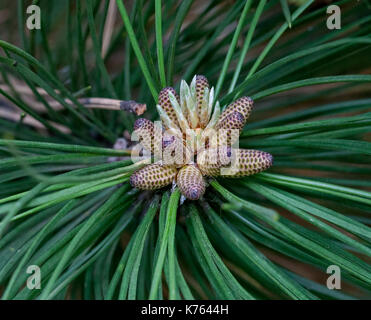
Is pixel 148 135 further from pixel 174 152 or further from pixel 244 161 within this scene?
pixel 244 161

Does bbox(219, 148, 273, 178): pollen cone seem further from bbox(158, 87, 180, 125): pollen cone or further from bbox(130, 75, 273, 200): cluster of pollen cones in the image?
bbox(158, 87, 180, 125): pollen cone

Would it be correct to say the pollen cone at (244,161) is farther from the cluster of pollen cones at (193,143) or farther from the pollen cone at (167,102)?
the pollen cone at (167,102)

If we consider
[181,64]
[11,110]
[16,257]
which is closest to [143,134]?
[16,257]

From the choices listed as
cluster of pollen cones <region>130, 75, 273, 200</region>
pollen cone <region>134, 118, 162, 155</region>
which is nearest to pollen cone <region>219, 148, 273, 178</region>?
cluster of pollen cones <region>130, 75, 273, 200</region>

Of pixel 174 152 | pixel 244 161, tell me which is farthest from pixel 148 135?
pixel 244 161

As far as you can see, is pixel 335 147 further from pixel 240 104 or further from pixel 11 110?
pixel 11 110

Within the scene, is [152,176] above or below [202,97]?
below

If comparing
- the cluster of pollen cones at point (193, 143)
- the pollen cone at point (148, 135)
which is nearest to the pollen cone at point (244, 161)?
the cluster of pollen cones at point (193, 143)
